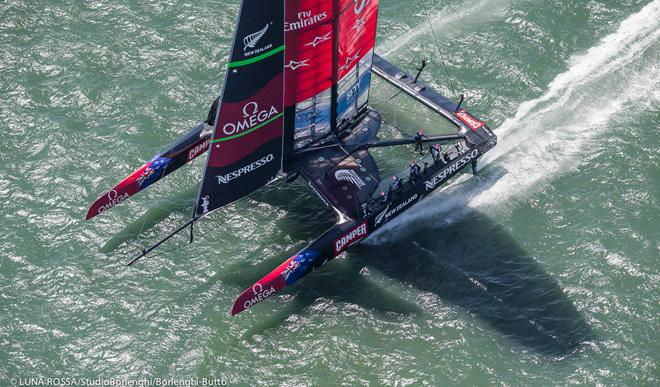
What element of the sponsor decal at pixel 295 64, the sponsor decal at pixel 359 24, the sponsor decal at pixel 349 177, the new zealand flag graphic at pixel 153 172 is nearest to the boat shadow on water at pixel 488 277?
the sponsor decal at pixel 349 177

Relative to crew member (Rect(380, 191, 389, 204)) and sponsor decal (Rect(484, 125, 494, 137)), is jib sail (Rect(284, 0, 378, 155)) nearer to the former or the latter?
crew member (Rect(380, 191, 389, 204))

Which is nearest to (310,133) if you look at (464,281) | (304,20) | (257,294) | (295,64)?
(295,64)


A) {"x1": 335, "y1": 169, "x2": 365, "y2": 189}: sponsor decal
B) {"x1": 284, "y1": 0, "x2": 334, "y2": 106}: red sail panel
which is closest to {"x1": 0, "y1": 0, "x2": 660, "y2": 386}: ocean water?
{"x1": 335, "y1": 169, "x2": 365, "y2": 189}: sponsor decal

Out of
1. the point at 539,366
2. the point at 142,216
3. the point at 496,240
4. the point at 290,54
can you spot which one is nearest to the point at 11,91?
the point at 142,216

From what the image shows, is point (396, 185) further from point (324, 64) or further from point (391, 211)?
point (324, 64)

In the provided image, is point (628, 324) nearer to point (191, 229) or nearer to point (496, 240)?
point (496, 240)

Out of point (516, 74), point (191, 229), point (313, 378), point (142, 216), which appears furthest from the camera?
point (516, 74)

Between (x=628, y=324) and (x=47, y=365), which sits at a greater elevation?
(x=47, y=365)
